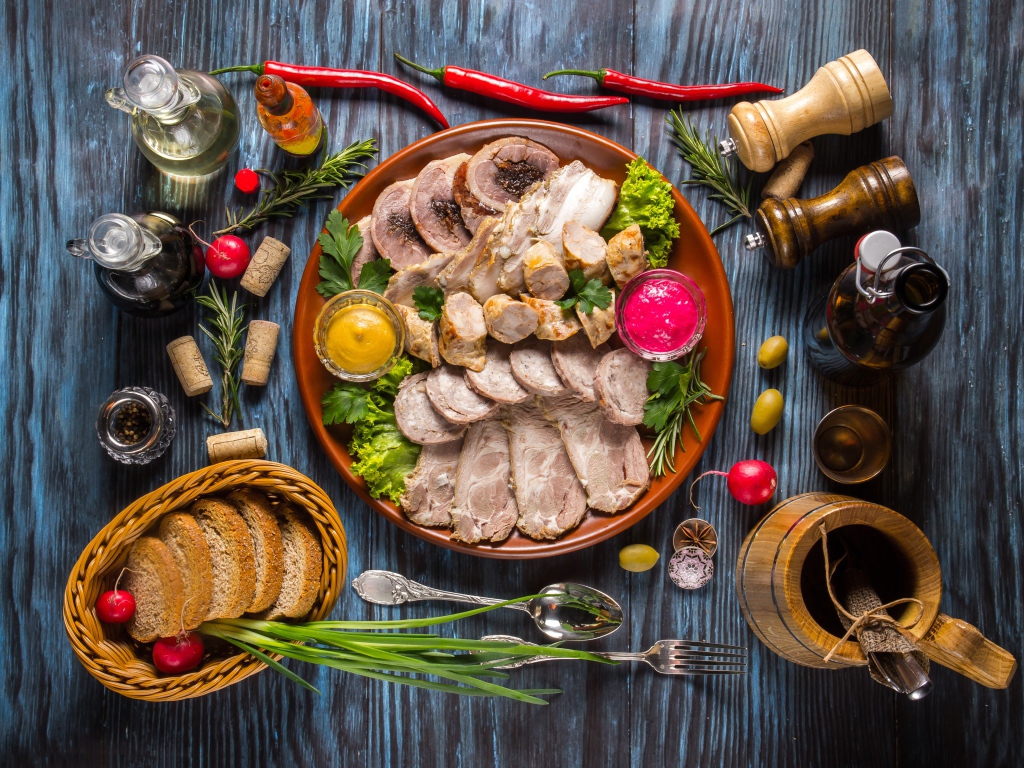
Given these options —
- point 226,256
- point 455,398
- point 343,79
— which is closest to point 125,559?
point 226,256

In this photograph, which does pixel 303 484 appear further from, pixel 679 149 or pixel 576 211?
pixel 679 149

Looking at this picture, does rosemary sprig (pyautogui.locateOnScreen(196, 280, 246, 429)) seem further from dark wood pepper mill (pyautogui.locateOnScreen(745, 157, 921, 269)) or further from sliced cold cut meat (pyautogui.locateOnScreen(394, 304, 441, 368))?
dark wood pepper mill (pyautogui.locateOnScreen(745, 157, 921, 269))

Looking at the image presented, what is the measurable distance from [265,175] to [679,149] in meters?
1.79

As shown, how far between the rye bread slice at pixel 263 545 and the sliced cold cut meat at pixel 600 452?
45.8 inches

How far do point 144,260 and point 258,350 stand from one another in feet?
1.81

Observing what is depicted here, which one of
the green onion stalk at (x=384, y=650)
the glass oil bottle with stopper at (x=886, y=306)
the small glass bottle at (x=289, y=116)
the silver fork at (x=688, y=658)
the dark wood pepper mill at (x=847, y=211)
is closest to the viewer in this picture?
the glass oil bottle with stopper at (x=886, y=306)

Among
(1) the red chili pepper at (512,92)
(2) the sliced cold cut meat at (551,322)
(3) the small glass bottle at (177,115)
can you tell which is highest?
(1) the red chili pepper at (512,92)

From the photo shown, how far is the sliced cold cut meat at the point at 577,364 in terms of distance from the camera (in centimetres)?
276

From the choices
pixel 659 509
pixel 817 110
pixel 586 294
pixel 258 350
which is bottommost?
pixel 659 509

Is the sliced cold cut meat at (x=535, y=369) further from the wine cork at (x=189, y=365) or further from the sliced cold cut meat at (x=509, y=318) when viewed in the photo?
the wine cork at (x=189, y=365)

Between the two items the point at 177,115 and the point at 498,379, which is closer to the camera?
the point at 177,115

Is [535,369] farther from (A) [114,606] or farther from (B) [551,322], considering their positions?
(A) [114,606]

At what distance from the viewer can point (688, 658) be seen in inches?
119

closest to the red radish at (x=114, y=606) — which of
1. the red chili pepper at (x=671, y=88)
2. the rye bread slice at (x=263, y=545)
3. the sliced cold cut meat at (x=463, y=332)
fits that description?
the rye bread slice at (x=263, y=545)
